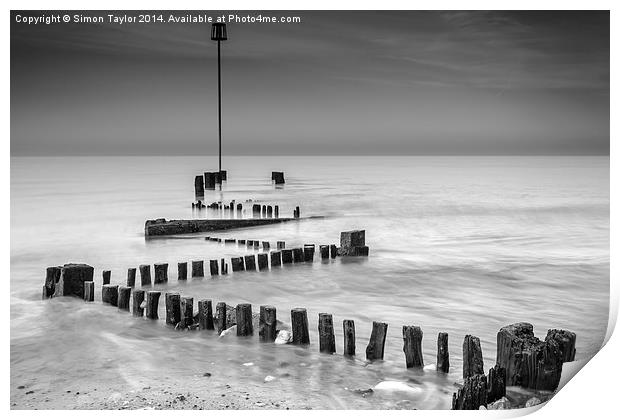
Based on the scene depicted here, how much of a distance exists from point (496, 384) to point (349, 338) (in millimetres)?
1326

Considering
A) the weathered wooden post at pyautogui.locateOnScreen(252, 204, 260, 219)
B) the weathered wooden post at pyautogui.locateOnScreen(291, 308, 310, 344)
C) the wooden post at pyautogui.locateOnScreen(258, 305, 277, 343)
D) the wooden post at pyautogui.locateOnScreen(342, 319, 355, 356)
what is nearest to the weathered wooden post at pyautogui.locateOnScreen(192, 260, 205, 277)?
the wooden post at pyautogui.locateOnScreen(258, 305, 277, 343)

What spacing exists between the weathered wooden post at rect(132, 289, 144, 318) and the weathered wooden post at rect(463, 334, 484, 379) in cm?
315

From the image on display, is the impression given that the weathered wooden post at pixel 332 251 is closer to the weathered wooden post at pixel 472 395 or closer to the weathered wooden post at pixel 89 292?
the weathered wooden post at pixel 89 292

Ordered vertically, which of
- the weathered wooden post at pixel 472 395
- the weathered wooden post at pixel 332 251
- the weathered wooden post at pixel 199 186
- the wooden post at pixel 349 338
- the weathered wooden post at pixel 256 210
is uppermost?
the weathered wooden post at pixel 199 186

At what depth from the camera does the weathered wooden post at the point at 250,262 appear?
9.45m

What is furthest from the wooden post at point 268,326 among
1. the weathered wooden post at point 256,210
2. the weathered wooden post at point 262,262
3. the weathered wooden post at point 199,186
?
the weathered wooden post at point 199,186

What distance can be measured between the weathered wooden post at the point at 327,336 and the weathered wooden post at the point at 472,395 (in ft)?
4.18

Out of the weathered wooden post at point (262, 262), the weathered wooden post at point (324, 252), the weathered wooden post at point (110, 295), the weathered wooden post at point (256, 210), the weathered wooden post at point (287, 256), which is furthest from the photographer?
the weathered wooden post at point (256, 210)

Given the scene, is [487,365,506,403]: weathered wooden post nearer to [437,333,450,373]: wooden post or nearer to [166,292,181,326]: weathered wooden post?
[437,333,450,373]: wooden post

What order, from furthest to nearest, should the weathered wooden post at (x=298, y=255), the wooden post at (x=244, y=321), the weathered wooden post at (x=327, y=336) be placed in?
the weathered wooden post at (x=298, y=255), the wooden post at (x=244, y=321), the weathered wooden post at (x=327, y=336)

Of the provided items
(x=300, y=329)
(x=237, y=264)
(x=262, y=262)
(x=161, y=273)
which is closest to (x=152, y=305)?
(x=300, y=329)

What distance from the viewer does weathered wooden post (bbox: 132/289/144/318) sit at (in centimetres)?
708

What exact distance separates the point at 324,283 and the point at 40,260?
157 inches
